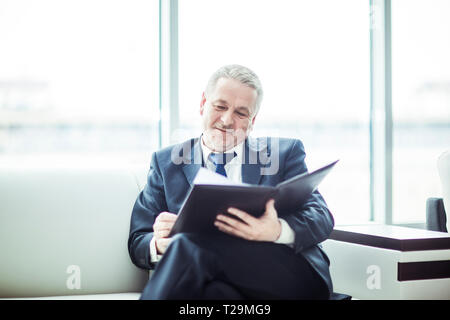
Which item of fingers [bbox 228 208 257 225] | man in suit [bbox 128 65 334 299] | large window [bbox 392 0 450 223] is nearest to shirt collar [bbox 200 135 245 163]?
man in suit [bbox 128 65 334 299]

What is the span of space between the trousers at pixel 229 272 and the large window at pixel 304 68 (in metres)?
1.26

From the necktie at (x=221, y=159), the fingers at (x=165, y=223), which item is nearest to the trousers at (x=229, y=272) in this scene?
the fingers at (x=165, y=223)

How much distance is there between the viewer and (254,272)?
1.44 meters

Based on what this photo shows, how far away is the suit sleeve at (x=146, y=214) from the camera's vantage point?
1729mm

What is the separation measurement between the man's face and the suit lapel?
5 cm

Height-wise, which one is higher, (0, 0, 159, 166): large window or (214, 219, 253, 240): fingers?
(0, 0, 159, 166): large window

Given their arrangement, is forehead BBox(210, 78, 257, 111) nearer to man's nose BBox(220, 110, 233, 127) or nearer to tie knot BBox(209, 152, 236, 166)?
man's nose BBox(220, 110, 233, 127)

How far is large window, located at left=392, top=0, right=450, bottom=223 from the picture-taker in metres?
3.11

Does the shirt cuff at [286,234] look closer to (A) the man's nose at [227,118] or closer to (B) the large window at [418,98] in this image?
(A) the man's nose at [227,118]

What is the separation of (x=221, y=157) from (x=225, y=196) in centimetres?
54
